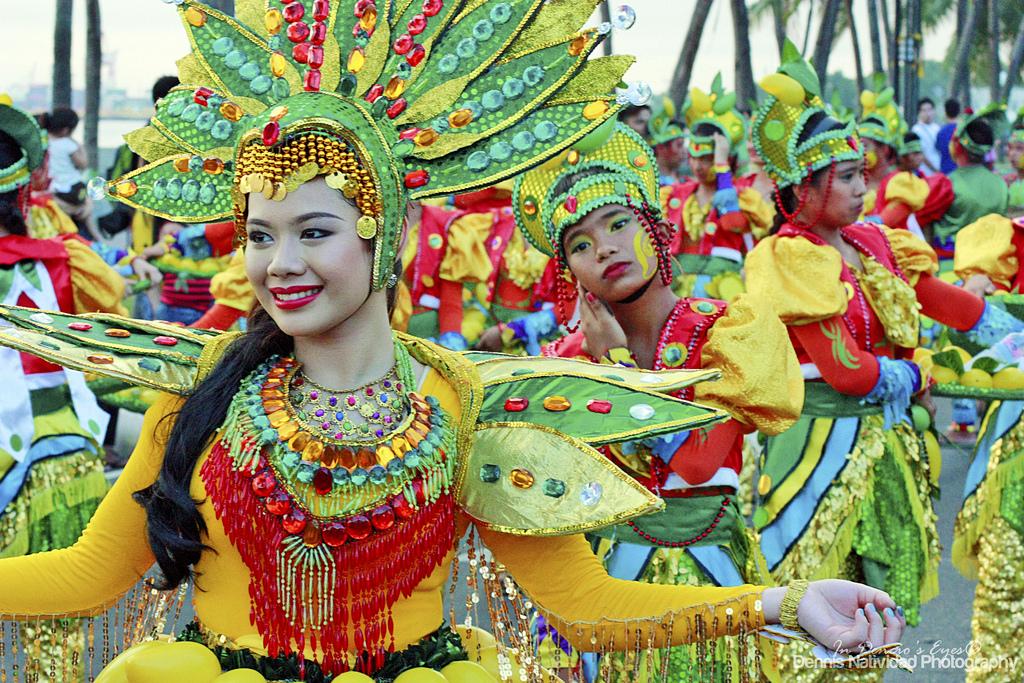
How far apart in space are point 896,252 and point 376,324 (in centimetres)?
289

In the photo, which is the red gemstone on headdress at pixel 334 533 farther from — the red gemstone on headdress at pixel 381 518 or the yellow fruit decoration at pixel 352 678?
the yellow fruit decoration at pixel 352 678

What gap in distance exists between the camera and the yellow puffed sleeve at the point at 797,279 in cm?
428

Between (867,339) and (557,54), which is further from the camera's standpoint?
(867,339)

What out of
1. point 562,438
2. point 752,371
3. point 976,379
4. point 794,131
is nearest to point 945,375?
point 976,379

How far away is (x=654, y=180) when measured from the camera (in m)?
3.78

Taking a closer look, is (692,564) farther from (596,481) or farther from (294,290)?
(294,290)

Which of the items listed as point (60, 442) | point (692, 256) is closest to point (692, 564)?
point (60, 442)

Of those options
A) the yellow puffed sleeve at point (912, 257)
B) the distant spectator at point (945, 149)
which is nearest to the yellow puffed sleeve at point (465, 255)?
the yellow puffed sleeve at point (912, 257)

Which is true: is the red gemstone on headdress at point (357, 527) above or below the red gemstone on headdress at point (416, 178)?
below

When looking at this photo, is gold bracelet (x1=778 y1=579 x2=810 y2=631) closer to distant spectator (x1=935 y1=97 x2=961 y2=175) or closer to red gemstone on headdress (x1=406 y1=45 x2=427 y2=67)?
red gemstone on headdress (x1=406 y1=45 x2=427 y2=67)

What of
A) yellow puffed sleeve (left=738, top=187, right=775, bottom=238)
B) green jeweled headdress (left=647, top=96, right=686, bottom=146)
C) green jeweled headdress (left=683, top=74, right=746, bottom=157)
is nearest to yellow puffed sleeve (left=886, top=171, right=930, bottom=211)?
green jeweled headdress (left=683, top=74, right=746, bottom=157)

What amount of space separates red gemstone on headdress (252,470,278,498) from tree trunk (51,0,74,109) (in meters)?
11.1

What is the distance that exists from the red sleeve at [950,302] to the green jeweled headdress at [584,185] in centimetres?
153

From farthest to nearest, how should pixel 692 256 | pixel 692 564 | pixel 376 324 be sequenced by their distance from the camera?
1. pixel 692 256
2. pixel 692 564
3. pixel 376 324
